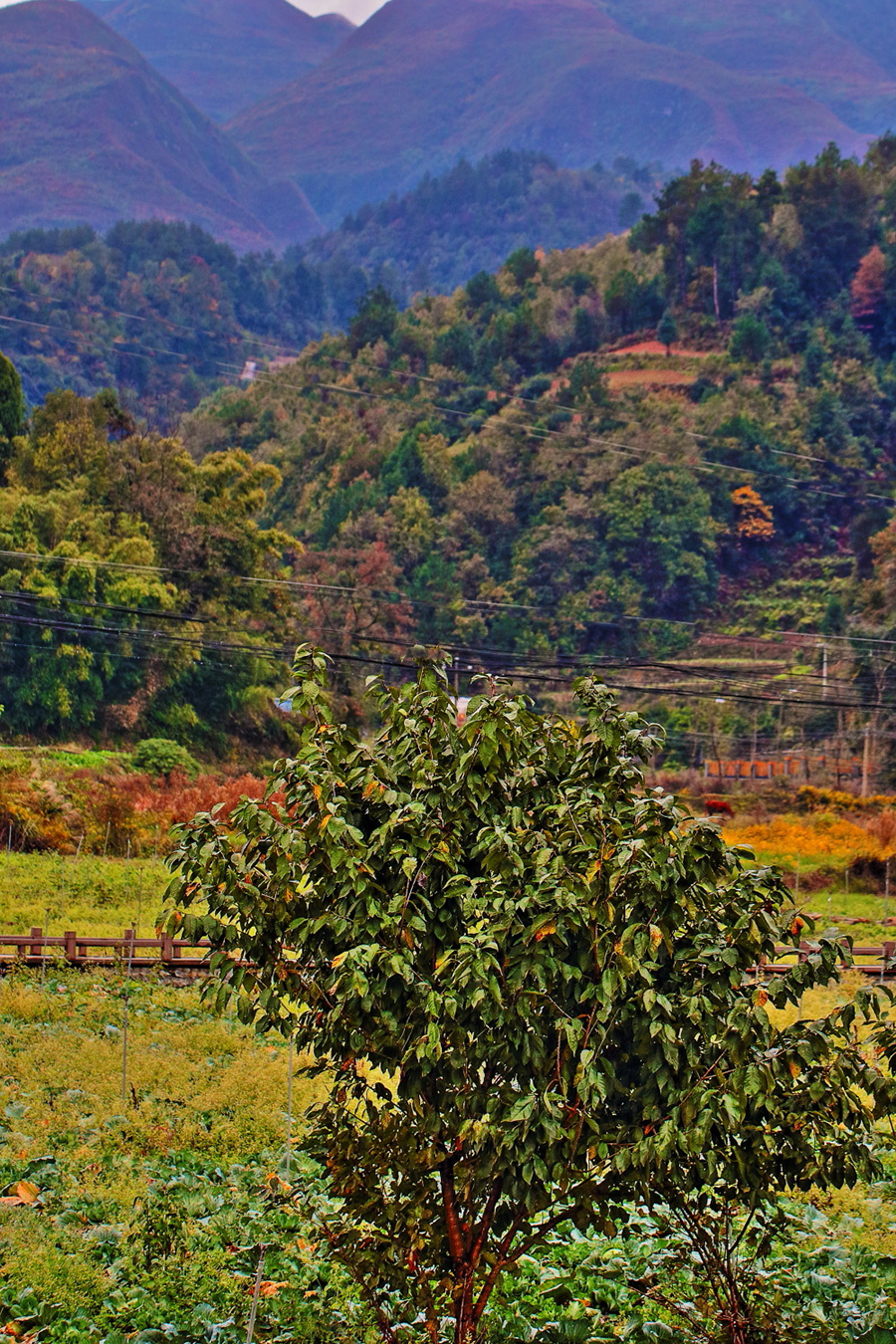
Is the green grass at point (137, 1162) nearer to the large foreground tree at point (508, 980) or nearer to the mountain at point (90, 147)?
the large foreground tree at point (508, 980)

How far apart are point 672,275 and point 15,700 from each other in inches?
1692

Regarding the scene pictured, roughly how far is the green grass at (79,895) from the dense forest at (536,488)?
13472 mm

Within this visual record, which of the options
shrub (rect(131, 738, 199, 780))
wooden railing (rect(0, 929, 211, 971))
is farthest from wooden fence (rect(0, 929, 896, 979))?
shrub (rect(131, 738, 199, 780))

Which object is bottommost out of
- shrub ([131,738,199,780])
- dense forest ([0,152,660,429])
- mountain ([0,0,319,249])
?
shrub ([131,738,199,780])

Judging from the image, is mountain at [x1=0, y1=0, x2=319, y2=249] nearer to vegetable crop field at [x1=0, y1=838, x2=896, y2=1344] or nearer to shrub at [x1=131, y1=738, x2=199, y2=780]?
shrub at [x1=131, y1=738, x2=199, y2=780]

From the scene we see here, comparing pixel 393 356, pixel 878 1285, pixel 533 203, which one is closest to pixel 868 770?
pixel 393 356

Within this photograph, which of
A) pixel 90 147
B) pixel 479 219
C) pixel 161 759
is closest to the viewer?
pixel 161 759

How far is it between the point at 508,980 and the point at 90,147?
7437 inches

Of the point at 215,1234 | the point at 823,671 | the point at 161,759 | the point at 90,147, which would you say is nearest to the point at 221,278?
the point at 823,671

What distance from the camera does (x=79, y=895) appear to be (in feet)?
76.6

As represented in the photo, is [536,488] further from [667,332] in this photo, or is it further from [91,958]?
[91,958]

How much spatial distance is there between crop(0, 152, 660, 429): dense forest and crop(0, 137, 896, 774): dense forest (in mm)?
13949

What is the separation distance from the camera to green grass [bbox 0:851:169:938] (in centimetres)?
2114

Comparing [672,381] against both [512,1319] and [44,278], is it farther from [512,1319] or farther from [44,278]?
[512,1319]
